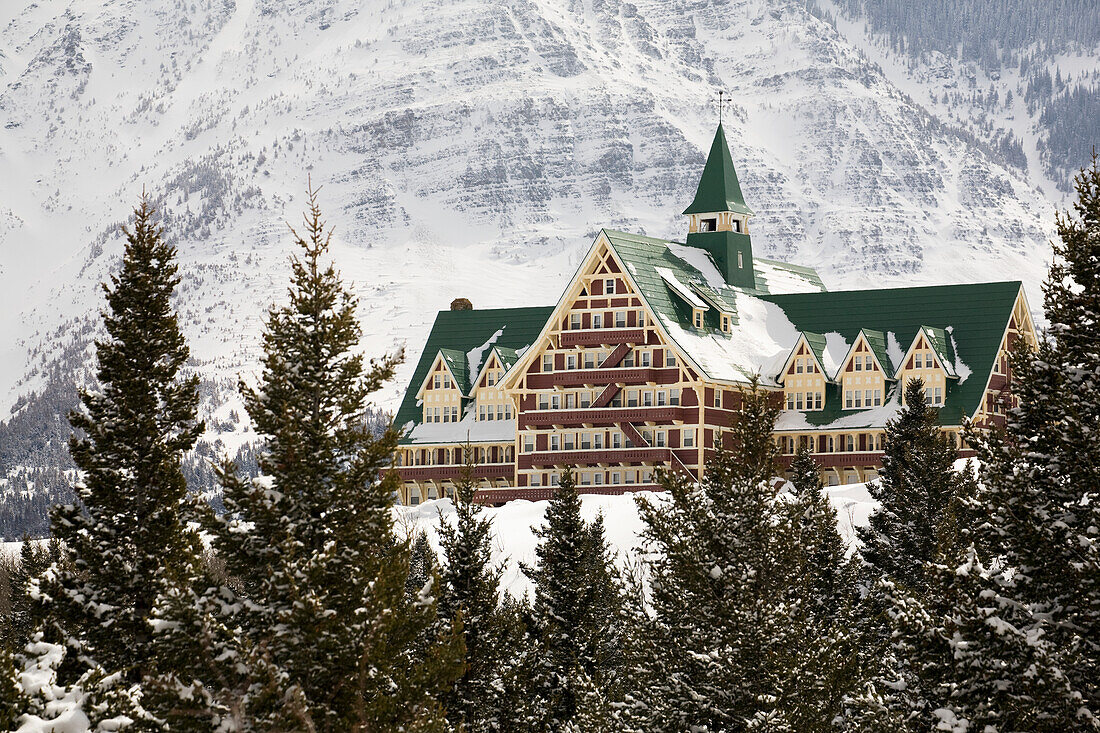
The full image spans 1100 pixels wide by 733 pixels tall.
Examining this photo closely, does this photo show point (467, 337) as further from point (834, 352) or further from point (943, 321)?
point (943, 321)

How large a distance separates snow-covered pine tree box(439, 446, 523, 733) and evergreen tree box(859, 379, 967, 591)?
1383cm

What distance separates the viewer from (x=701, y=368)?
105m

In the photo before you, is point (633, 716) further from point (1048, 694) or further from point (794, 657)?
point (1048, 694)

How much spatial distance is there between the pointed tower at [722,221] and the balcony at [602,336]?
1476cm

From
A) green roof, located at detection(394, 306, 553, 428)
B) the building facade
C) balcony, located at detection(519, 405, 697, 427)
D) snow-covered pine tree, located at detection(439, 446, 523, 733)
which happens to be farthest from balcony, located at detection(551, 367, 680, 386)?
snow-covered pine tree, located at detection(439, 446, 523, 733)

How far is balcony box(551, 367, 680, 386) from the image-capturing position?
10738cm

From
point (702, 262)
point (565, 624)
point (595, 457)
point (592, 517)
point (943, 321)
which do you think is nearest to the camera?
point (565, 624)

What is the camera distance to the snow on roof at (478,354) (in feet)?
401

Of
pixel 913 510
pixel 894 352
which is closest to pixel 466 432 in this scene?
pixel 894 352

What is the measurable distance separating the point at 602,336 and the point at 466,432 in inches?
610

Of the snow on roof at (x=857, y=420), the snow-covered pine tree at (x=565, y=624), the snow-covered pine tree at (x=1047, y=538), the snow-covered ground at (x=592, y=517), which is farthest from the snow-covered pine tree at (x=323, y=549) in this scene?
the snow on roof at (x=857, y=420)

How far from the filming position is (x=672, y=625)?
39625 mm

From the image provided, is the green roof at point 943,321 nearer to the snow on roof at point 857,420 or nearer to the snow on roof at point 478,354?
the snow on roof at point 857,420

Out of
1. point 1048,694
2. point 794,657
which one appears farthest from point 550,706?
point 1048,694
